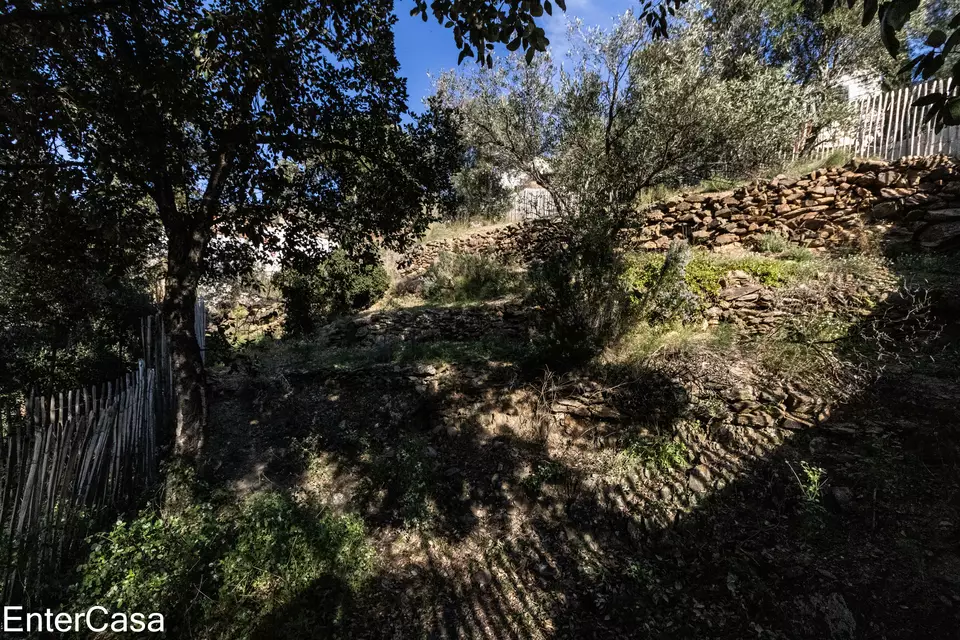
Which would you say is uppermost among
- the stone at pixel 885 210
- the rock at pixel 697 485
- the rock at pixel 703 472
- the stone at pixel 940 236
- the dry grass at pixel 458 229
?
the dry grass at pixel 458 229

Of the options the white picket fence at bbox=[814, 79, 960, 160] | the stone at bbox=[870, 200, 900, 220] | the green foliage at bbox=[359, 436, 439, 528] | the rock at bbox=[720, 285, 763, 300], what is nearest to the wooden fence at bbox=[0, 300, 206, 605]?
the green foliage at bbox=[359, 436, 439, 528]

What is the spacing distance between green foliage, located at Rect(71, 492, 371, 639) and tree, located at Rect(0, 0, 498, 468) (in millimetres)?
1139

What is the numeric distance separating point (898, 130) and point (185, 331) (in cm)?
1099

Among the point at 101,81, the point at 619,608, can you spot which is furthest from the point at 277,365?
the point at 619,608

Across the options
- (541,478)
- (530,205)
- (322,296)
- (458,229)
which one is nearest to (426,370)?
(541,478)

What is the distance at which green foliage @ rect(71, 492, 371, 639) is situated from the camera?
9.32ft

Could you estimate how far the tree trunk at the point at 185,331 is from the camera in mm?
4055

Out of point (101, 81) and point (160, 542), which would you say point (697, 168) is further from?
point (160, 542)

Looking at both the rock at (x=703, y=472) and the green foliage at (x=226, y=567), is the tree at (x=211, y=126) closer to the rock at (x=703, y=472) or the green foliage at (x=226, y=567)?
the green foliage at (x=226, y=567)

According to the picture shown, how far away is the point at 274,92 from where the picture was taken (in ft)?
11.5

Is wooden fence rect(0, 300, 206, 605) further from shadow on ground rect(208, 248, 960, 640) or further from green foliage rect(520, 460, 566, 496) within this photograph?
green foliage rect(520, 460, 566, 496)

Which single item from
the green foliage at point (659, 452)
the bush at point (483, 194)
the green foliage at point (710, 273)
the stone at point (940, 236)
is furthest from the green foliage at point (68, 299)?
the bush at point (483, 194)

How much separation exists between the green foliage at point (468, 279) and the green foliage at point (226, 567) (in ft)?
21.6

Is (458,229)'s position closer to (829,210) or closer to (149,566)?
(829,210)
